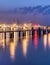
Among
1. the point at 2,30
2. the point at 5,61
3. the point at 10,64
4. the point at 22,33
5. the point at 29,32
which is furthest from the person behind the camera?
the point at 29,32

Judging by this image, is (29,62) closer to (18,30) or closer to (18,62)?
(18,62)

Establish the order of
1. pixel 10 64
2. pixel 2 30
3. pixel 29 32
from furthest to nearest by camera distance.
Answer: pixel 29 32
pixel 2 30
pixel 10 64

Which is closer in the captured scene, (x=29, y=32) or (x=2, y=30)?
(x=2, y=30)

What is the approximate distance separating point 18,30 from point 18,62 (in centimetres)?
2760

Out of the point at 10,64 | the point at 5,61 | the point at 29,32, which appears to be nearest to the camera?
the point at 10,64

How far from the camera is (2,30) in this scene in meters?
33.0

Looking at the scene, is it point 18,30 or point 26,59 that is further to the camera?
point 18,30

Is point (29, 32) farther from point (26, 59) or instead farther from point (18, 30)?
point (26, 59)

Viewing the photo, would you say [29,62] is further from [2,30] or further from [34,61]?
[2,30]

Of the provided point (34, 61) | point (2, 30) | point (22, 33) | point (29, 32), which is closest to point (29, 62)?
point (34, 61)

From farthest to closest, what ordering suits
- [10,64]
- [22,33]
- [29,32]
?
[29,32] < [22,33] < [10,64]

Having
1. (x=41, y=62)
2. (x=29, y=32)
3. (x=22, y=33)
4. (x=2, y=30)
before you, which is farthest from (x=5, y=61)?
(x=29, y=32)

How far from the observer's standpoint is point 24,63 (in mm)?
10516

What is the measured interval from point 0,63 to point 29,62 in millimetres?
1498
